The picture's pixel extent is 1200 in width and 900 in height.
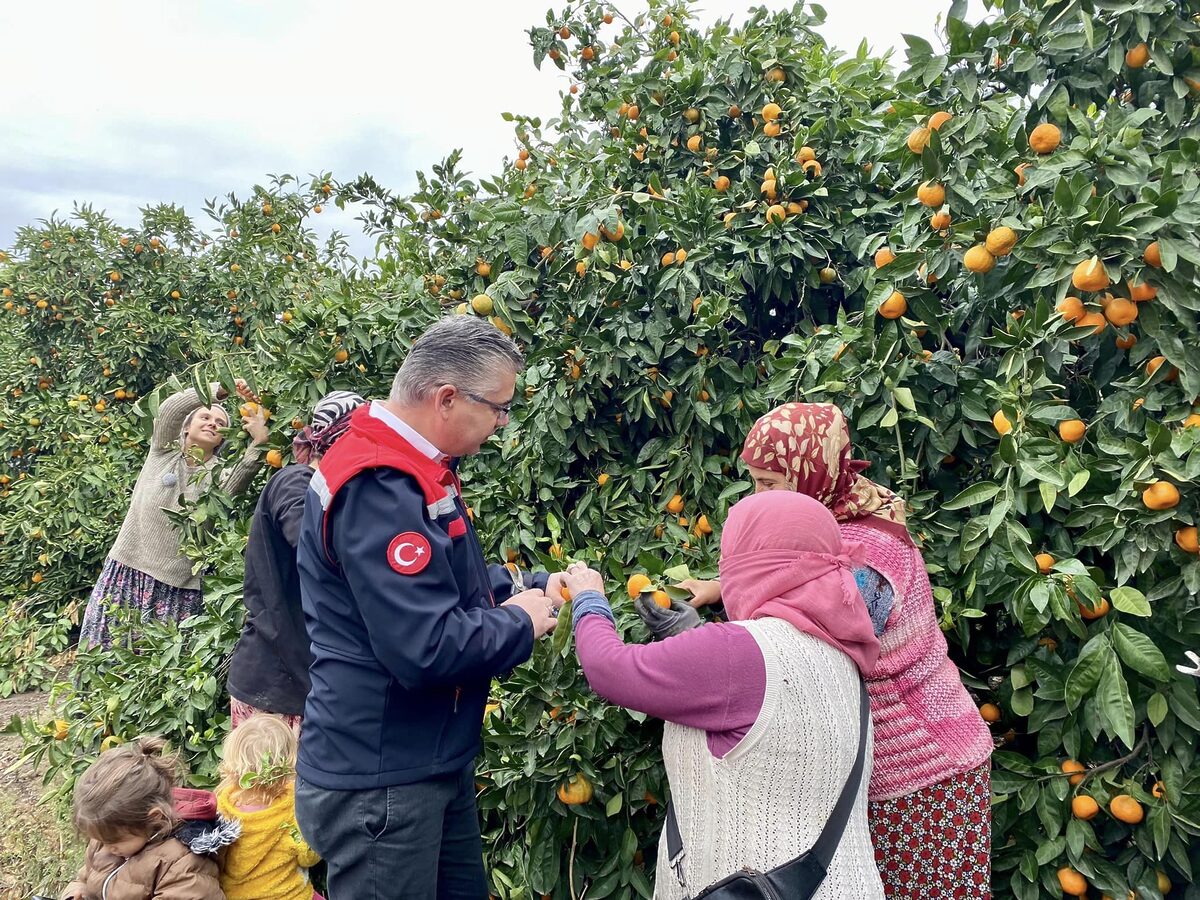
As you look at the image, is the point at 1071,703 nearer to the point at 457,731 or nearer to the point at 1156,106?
the point at 457,731

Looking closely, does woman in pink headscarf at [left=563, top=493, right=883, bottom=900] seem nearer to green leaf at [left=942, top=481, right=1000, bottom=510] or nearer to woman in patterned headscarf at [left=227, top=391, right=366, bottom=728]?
green leaf at [left=942, top=481, right=1000, bottom=510]

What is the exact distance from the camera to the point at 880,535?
64.2 inches

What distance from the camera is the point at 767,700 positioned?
4.08 ft

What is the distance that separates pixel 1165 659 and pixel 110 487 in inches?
211

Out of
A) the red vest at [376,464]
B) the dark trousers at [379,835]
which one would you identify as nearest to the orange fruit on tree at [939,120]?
the red vest at [376,464]

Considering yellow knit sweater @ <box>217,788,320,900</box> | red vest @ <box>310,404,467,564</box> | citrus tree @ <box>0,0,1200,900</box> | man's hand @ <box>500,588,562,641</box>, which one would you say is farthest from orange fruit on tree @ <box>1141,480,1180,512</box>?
yellow knit sweater @ <box>217,788,320,900</box>

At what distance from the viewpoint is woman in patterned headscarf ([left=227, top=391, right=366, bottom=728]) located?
87.4 inches

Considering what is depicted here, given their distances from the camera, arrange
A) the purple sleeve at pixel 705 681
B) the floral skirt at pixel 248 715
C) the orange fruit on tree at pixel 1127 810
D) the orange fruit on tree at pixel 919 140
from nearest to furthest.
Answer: the purple sleeve at pixel 705 681, the orange fruit on tree at pixel 1127 810, the orange fruit on tree at pixel 919 140, the floral skirt at pixel 248 715

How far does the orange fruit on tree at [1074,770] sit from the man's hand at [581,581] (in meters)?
1.13

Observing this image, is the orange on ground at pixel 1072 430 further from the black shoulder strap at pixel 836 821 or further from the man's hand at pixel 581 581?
the man's hand at pixel 581 581

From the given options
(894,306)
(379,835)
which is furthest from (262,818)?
(894,306)

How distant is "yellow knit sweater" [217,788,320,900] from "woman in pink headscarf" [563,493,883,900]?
1.22 metres

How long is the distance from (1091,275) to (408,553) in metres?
1.52

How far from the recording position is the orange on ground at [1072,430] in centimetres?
176
